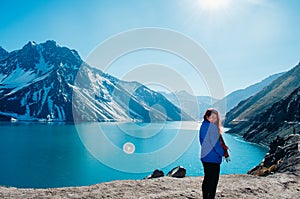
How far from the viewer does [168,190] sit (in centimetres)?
1173

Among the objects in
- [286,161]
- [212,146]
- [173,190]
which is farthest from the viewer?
[286,161]

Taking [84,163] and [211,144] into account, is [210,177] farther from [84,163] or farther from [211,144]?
[84,163]

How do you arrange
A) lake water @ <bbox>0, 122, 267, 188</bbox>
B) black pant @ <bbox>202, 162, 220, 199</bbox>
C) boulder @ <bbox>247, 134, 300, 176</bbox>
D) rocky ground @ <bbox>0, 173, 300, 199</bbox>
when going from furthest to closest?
lake water @ <bbox>0, 122, 267, 188</bbox> → boulder @ <bbox>247, 134, 300, 176</bbox> → rocky ground @ <bbox>0, 173, 300, 199</bbox> → black pant @ <bbox>202, 162, 220, 199</bbox>

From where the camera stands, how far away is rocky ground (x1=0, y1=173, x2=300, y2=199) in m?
11.0

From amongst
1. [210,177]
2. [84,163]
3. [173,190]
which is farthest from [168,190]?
[84,163]

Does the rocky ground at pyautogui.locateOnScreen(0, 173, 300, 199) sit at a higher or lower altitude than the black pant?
lower

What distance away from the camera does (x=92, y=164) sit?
87125 millimetres

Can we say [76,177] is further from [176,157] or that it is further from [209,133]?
[209,133]

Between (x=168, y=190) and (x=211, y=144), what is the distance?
14.5 feet

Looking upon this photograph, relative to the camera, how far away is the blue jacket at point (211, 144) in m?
8.46

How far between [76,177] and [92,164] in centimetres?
1722

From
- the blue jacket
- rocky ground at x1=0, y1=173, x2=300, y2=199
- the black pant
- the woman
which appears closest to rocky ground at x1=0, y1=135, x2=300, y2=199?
rocky ground at x1=0, y1=173, x2=300, y2=199

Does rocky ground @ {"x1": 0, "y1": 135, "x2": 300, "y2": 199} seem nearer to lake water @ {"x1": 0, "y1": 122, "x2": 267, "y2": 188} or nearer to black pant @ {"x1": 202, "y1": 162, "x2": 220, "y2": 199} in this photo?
black pant @ {"x1": 202, "y1": 162, "x2": 220, "y2": 199}

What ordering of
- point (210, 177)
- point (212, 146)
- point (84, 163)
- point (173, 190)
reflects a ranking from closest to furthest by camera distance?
point (212, 146), point (210, 177), point (173, 190), point (84, 163)
